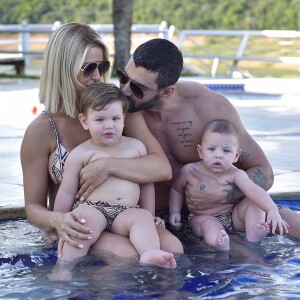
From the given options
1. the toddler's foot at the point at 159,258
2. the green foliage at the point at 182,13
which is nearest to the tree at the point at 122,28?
the green foliage at the point at 182,13

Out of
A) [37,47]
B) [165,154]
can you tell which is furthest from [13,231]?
[37,47]

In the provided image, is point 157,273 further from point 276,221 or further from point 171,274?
point 276,221

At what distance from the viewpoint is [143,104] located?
471cm

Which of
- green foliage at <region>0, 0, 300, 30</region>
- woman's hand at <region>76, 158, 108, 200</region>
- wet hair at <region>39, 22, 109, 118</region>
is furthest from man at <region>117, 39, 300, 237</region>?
green foliage at <region>0, 0, 300, 30</region>

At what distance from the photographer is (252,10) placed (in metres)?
32.0

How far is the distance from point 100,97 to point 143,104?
1.50ft

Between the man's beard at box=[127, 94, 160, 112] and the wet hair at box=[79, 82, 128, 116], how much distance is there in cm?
18

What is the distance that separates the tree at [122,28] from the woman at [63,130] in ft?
42.5

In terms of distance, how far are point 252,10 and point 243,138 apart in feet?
90.7

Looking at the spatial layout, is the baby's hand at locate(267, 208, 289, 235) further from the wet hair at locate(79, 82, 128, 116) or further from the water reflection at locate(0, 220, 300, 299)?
the wet hair at locate(79, 82, 128, 116)

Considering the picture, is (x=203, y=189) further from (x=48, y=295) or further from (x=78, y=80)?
(x=48, y=295)

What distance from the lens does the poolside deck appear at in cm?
622

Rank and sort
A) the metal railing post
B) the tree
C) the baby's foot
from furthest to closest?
1. the metal railing post
2. the tree
3. the baby's foot

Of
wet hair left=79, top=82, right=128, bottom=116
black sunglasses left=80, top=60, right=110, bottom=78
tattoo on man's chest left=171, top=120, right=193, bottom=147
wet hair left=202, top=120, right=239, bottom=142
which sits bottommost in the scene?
tattoo on man's chest left=171, top=120, right=193, bottom=147
